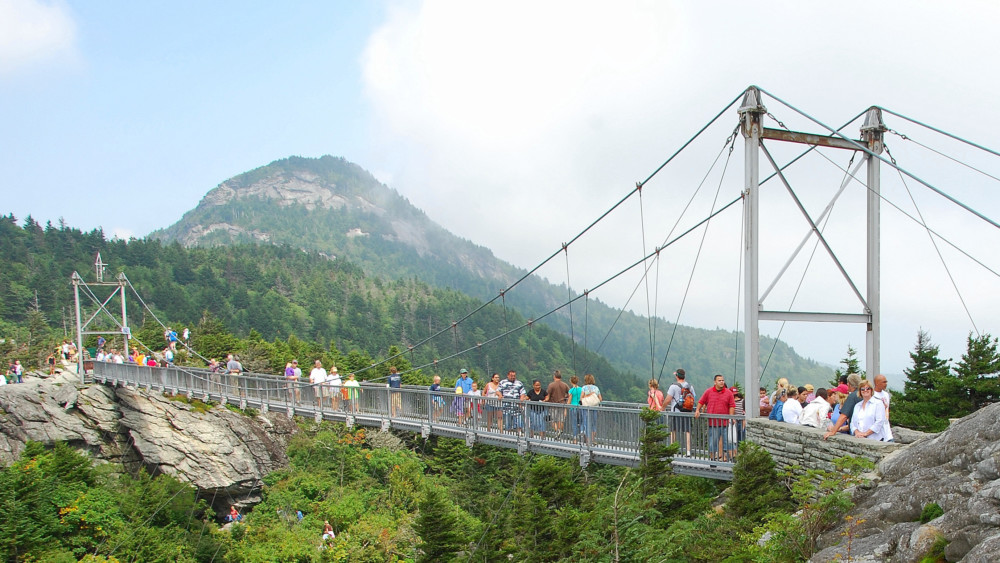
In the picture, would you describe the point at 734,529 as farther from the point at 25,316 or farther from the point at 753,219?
the point at 25,316

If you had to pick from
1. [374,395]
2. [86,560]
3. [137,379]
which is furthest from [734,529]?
[137,379]

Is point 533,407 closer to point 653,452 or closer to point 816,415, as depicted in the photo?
point 653,452

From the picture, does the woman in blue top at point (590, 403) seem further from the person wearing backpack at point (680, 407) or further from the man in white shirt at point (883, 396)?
the man in white shirt at point (883, 396)

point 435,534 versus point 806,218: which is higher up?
point 806,218

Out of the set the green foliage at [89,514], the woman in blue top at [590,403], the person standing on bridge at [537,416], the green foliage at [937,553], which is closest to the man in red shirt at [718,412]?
the woman in blue top at [590,403]

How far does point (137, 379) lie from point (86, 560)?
6518 mm

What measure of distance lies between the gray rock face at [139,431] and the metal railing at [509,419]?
18.9ft

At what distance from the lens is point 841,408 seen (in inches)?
313

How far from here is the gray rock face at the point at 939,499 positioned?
16.5 feet

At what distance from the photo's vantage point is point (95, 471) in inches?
887

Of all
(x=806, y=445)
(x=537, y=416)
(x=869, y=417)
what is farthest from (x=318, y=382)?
(x=869, y=417)

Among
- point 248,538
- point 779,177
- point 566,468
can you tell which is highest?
point 779,177

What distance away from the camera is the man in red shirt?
30.2 ft

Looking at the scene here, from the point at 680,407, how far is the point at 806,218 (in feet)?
10.5
